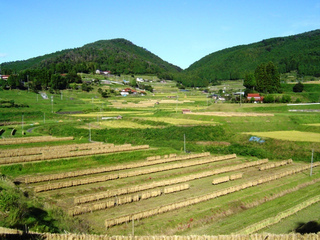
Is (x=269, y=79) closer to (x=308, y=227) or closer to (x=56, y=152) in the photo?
(x=56, y=152)

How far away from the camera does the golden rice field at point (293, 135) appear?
4651cm

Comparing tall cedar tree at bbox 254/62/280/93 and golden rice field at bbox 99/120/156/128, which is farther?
tall cedar tree at bbox 254/62/280/93

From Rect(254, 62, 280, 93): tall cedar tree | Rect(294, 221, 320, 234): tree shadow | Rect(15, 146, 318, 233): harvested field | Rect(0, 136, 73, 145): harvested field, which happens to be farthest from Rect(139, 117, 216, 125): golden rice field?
Rect(254, 62, 280, 93): tall cedar tree

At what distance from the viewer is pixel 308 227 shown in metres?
21.6

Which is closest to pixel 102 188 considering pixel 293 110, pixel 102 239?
pixel 102 239

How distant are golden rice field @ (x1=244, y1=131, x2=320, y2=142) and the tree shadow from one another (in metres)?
25.7

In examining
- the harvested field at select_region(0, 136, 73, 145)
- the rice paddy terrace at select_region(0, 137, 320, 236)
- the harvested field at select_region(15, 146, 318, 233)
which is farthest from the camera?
the harvested field at select_region(0, 136, 73, 145)

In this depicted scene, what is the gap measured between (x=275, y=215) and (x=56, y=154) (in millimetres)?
26505

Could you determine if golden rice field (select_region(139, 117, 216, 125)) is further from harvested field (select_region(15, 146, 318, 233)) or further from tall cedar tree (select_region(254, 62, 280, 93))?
tall cedar tree (select_region(254, 62, 280, 93))

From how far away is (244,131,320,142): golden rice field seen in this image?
46513 millimetres

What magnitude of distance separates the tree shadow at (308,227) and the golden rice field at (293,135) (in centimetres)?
2569

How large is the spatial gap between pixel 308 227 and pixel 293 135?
100 ft

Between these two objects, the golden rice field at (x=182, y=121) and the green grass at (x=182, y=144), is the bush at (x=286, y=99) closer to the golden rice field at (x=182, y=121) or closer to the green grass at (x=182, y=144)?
the green grass at (x=182, y=144)

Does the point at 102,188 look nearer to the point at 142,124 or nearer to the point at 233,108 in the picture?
the point at 142,124
